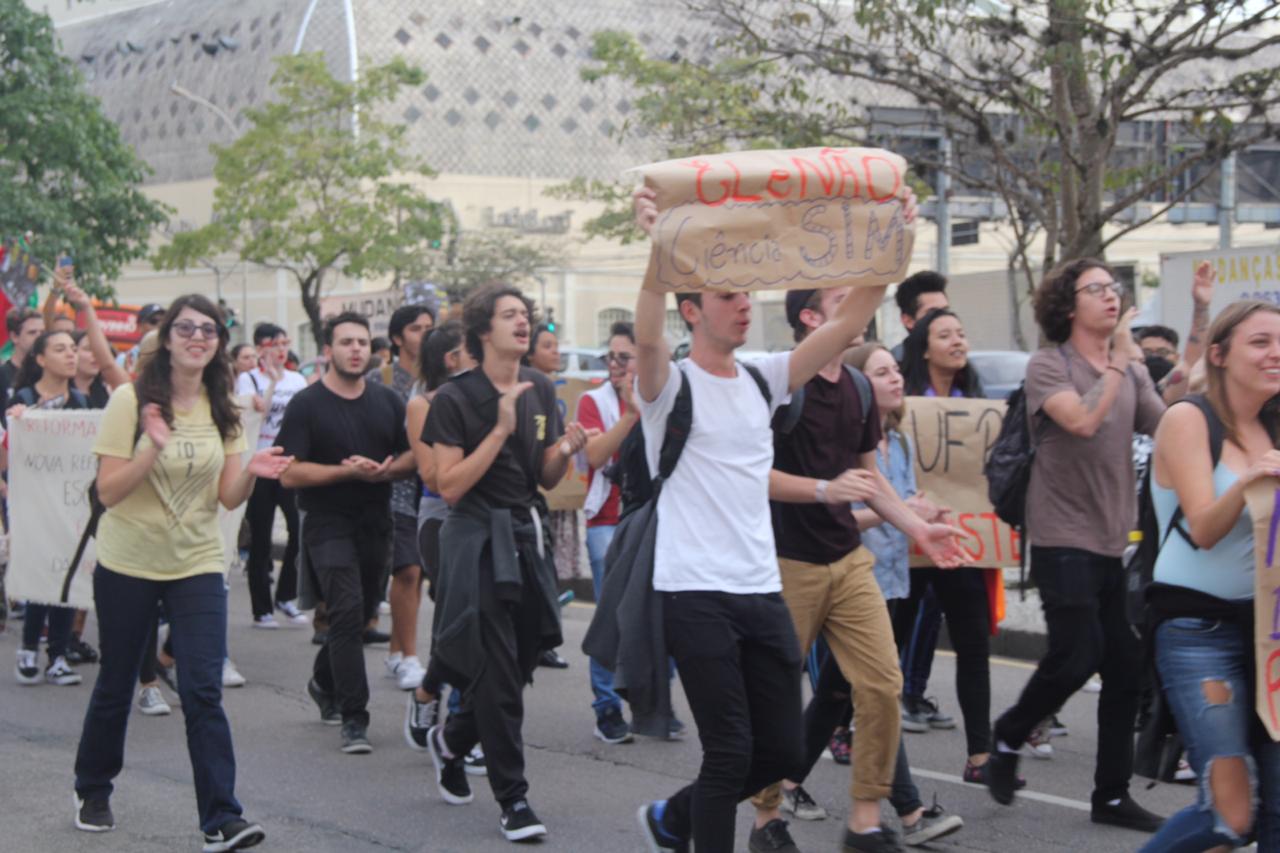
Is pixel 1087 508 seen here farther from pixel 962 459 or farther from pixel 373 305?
pixel 373 305

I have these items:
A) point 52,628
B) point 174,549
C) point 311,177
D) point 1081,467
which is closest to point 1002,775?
point 1081,467

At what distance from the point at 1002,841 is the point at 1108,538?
3.58 ft

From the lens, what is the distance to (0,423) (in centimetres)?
1054

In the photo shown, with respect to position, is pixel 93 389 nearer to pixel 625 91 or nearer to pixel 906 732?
pixel 906 732

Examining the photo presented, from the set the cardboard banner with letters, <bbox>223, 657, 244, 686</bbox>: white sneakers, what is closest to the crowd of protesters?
<bbox>223, 657, 244, 686</bbox>: white sneakers

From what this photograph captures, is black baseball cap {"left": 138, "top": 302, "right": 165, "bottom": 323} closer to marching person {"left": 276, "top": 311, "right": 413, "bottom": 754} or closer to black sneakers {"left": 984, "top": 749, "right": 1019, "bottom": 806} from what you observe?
marching person {"left": 276, "top": 311, "right": 413, "bottom": 754}

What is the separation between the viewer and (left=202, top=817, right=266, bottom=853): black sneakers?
18.4 feet

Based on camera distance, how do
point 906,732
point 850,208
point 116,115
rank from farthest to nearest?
point 116,115 < point 906,732 < point 850,208

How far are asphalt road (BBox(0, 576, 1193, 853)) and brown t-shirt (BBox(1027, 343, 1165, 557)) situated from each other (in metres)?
1.04

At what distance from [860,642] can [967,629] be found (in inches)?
55.6

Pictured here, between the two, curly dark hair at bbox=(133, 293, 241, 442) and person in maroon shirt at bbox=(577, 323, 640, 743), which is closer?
curly dark hair at bbox=(133, 293, 241, 442)

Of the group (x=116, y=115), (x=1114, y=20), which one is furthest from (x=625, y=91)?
(x=1114, y=20)

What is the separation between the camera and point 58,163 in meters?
34.6

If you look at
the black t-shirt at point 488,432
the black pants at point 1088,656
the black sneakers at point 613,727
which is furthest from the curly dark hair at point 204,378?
the black pants at point 1088,656
